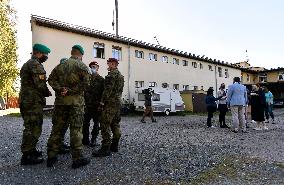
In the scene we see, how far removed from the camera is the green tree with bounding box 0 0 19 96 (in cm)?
3148

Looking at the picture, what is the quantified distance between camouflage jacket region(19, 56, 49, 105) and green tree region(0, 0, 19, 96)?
27.2 m

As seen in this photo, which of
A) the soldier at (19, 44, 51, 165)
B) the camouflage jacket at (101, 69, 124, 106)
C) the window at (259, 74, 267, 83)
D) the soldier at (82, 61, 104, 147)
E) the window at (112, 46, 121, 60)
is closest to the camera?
the soldier at (19, 44, 51, 165)

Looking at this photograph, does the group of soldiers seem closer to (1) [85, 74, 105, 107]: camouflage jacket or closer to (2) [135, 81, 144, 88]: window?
(1) [85, 74, 105, 107]: camouflage jacket

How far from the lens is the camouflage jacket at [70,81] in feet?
19.0

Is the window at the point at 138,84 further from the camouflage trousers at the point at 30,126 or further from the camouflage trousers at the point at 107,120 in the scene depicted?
the camouflage trousers at the point at 30,126

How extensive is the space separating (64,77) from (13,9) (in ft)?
103

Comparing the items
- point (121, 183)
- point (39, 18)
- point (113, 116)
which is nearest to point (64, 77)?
point (113, 116)

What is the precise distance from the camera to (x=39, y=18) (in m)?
23.5

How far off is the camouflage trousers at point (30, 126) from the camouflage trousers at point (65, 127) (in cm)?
31

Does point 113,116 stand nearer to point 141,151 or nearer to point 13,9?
point 141,151

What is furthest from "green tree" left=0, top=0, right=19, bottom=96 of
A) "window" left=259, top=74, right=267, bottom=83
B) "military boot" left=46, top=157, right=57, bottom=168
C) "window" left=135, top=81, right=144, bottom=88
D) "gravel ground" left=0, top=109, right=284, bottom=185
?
"window" left=259, top=74, right=267, bottom=83

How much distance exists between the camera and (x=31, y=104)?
588 centimetres

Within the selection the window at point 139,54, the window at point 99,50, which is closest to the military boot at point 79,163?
the window at point 99,50

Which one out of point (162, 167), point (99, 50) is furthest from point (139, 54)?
point (162, 167)
